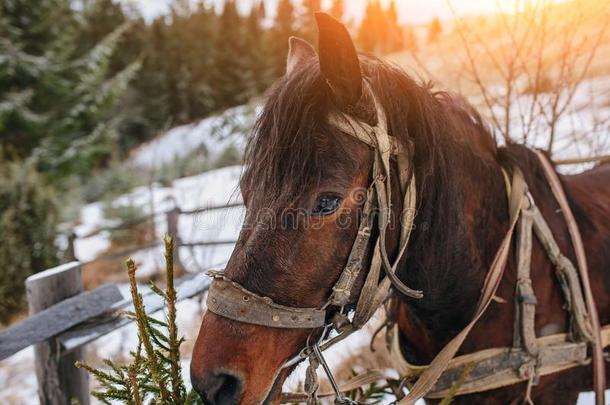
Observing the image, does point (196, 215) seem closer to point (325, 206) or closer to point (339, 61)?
point (325, 206)

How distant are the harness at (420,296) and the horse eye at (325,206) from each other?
10 centimetres

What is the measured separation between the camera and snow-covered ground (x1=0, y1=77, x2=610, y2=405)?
402 centimetres

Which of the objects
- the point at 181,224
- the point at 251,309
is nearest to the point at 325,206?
the point at 251,309

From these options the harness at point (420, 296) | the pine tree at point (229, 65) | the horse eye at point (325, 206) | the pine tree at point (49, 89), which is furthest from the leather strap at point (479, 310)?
the pine tree at point (229, 65)

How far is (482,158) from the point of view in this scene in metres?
1.71

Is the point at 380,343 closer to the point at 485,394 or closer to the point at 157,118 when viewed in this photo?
the point at 485,394

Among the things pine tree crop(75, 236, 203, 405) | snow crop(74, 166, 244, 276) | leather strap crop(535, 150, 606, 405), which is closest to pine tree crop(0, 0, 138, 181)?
snow crop(74, 166, 244, 276)

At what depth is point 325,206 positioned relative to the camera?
1.27 meters

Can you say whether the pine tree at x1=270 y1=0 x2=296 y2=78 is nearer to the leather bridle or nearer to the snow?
the snow

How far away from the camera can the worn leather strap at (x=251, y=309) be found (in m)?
1.21

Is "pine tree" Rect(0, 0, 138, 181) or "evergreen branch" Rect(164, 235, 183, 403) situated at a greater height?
"pine tree" Rect(0, 0, 138, 181)

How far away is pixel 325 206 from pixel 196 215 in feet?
5.56

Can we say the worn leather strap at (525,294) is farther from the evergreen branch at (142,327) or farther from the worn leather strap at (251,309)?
the evergreen branch at (142,327)

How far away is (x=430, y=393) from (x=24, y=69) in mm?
11434
